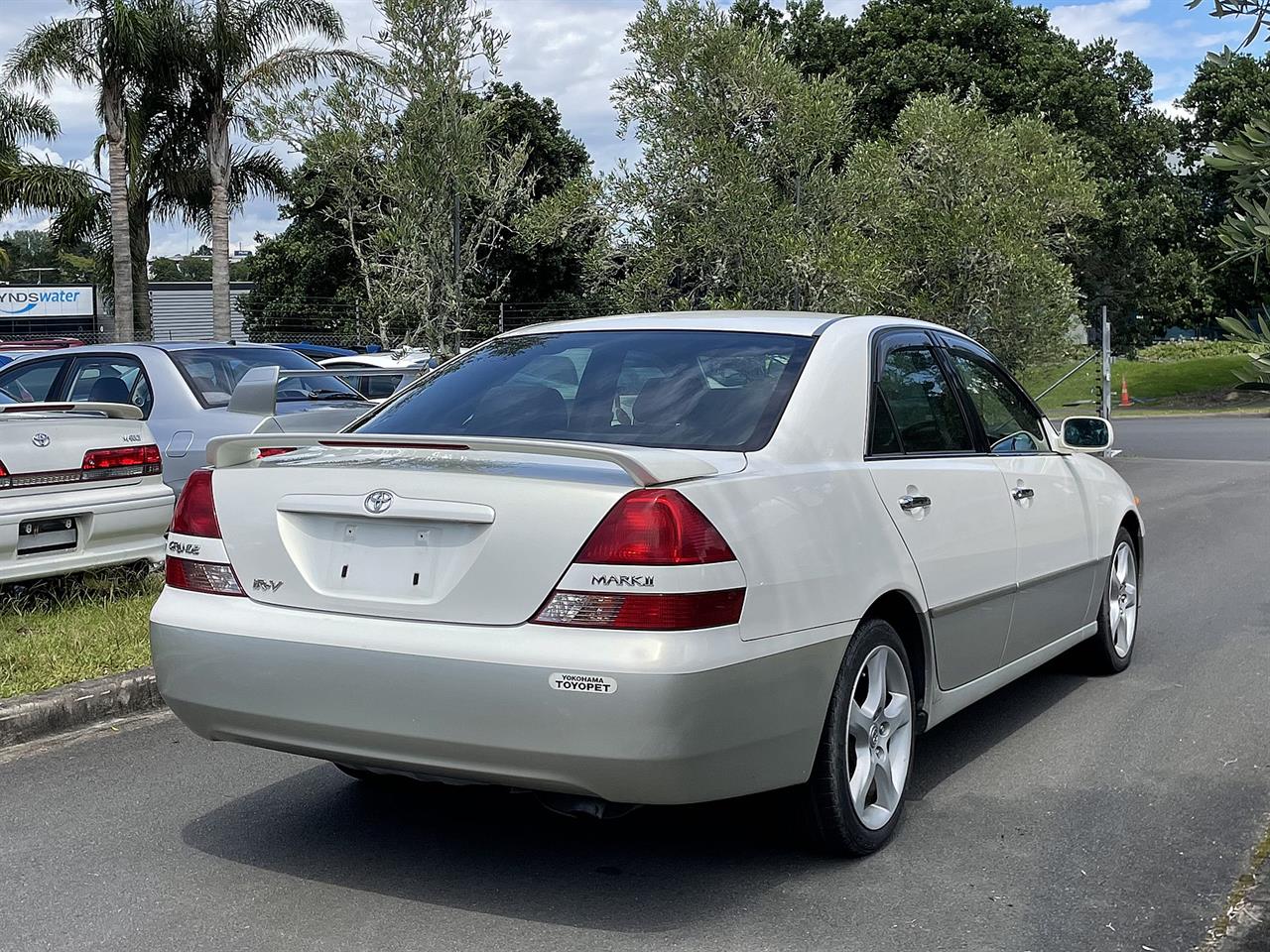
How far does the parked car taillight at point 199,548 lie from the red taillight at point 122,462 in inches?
153

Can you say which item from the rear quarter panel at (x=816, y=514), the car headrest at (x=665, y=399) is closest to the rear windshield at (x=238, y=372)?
the car headrest at (x=665, y=399)

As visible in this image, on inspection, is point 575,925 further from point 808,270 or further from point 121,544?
point 808,270

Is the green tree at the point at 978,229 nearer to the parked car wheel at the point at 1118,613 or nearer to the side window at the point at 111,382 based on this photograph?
the side window at the point at 111,382

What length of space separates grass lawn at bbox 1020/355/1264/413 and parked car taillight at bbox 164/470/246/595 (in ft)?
111

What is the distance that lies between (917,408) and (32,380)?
314 inches

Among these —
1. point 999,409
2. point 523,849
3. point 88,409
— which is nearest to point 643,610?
point 523,849

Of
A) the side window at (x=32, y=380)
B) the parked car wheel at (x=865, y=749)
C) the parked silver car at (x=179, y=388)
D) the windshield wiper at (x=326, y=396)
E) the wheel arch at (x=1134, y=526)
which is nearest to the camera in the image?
the parked car wheel at (x=865, y=749)

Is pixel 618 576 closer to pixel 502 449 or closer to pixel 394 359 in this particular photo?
pixel 502 449

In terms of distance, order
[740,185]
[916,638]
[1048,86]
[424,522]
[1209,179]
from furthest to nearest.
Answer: [1209,179] < [1048,86] < [740,185] < [916,638] < [424,522]

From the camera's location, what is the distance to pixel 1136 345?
4116cm

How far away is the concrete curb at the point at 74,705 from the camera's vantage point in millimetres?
5828

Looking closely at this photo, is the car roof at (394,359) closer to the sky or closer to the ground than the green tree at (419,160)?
closer to the ground

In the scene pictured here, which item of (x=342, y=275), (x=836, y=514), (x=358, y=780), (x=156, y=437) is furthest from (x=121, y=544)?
(x=342, y=275)

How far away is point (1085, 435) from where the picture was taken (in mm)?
6172
